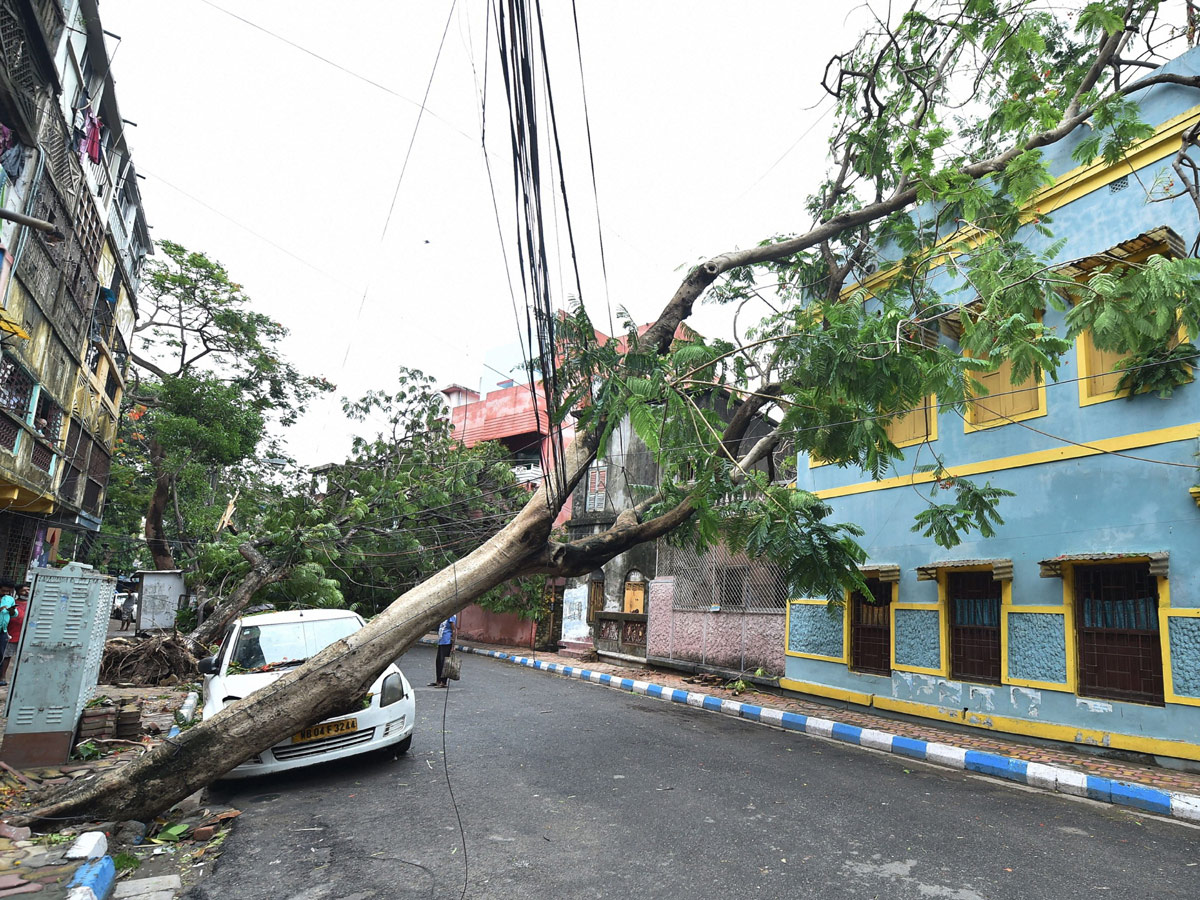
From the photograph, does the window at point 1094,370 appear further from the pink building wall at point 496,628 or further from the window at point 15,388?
the pink building wall at point 496,628

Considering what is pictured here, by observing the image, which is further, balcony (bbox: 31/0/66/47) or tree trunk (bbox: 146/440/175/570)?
tree trunk (bbox: 146/440/175/570)

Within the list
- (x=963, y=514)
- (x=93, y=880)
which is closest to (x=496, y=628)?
(x=963, y=514)

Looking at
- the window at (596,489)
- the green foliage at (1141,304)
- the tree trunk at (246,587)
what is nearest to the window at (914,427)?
the green foliage at (1141,304)

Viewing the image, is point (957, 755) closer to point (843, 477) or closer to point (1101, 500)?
point (1101, 500)

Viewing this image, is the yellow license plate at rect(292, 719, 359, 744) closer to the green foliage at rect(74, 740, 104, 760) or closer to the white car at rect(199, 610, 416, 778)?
the white car at rect(199, 610, 416, 778)

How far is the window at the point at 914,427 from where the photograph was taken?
10.4m

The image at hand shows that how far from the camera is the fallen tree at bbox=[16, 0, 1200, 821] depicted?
5.71m

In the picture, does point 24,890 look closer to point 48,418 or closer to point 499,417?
point 48,418

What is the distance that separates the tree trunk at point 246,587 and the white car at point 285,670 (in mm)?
7191

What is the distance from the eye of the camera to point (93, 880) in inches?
149

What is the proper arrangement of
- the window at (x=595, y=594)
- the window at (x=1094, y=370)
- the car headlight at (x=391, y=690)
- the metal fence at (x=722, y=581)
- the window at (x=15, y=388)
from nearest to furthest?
the car headlight at (x=391, y=690) < the window at (x=1094, y=370) < the window at (x=15, y=388) < the metal fence at (x=722, y=581) < the window at (x=595, y=594)

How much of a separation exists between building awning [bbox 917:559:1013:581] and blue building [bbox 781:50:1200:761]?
→ 0.02 meters

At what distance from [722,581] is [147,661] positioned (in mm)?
11241

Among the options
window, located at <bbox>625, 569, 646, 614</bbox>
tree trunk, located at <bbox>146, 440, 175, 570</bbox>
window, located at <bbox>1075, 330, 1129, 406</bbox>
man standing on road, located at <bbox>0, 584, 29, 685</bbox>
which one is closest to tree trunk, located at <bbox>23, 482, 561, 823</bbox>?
window, located at <bbox>1075, 330, 1129, 406</bbox>
